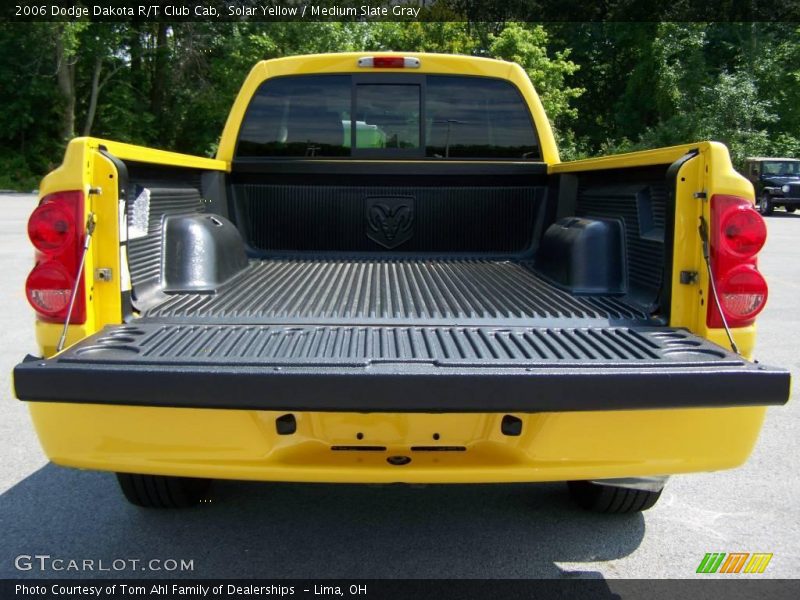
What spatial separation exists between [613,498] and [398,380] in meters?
1.61

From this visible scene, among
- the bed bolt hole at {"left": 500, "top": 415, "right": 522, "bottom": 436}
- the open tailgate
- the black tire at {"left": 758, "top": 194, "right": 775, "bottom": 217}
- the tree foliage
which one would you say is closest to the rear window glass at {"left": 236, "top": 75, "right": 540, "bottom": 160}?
the open tailgate

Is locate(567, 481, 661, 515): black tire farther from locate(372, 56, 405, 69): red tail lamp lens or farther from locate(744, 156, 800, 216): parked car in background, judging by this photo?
locate(744, 156, 800, 216): parked car in background

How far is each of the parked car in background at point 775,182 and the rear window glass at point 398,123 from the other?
23900 millimetres

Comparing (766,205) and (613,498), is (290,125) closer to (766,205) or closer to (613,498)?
(613,498)

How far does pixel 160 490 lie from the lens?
131 inches

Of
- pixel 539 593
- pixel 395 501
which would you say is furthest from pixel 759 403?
pixel 395 501

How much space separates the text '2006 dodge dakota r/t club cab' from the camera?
225 centimetres

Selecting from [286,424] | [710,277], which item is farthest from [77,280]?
[710,277]

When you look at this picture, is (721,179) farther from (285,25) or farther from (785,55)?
(785,55)

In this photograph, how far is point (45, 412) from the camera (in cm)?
240

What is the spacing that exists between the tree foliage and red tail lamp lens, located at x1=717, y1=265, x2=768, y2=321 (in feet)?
84.8

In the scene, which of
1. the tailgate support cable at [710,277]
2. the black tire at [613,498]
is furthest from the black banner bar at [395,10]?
the tailgate support cable at [710,277]

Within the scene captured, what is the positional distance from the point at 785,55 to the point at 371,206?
35.2 m

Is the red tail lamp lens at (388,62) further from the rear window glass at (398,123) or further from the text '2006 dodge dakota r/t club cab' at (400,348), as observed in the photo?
the text '2006 dodge dakota r/t club cab' at (400,348)
